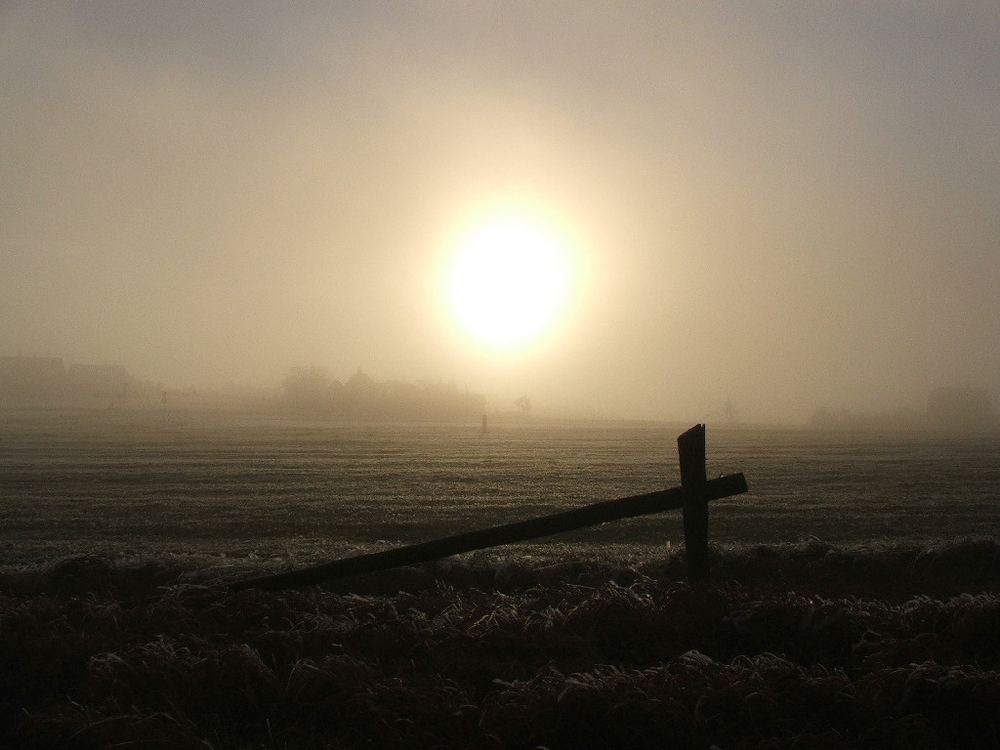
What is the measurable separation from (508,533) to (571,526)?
2.08ft

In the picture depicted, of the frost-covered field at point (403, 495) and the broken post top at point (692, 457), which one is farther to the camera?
the frost-covered field at point (403, 495)

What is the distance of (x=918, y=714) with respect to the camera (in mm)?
4699

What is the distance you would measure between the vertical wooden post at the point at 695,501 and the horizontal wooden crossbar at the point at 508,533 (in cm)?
7

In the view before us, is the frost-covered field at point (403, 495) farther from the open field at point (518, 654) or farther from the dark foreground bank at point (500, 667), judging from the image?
the dark foreground bank at point (500, 667)

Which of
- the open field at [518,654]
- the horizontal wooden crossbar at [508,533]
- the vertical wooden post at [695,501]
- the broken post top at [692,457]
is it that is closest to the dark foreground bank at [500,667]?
the open field at [518,654]

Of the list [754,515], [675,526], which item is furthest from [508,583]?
[754,515]

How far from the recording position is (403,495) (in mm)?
24766

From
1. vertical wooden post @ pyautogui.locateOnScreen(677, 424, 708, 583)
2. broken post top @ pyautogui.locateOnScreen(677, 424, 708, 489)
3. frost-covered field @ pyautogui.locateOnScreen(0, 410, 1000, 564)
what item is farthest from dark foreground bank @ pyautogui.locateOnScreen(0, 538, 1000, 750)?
frost-covered field @ pyautogui.locateOnScreen(0, 410, 1000, 564)

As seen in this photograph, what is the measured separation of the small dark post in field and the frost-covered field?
4457mm

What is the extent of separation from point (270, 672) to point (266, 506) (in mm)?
17450

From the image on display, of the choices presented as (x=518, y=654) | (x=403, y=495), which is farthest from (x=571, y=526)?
(x=403, y=495)

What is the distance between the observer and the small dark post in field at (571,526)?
7031 mm

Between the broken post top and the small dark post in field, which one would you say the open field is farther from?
the broken post top

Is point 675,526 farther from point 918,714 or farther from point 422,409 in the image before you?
point 422,409
